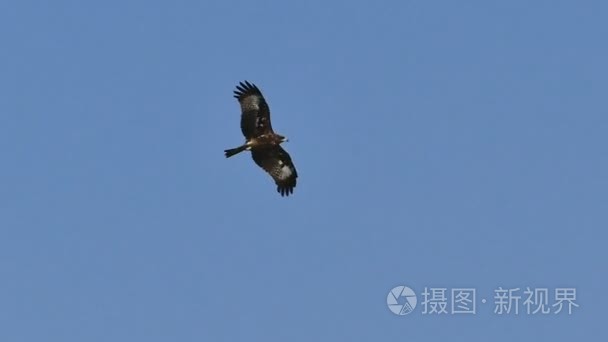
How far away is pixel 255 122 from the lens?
1293 inches

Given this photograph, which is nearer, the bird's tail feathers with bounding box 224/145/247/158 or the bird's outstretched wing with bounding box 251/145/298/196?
the bird's tail feathers with bounding box 224/145/247/158

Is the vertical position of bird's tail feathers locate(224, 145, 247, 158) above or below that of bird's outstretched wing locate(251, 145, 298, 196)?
below

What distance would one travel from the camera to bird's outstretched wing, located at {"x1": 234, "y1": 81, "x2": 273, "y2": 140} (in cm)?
3275

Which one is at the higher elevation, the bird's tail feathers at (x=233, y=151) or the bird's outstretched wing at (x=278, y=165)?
the bird's outstretched wing at (x=278, y=165)

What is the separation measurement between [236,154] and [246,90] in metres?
1.90

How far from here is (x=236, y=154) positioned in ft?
106

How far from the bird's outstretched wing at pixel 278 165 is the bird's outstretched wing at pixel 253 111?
2.02ft

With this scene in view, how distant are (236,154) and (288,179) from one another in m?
2.43

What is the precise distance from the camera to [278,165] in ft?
111

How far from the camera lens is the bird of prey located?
32.7m

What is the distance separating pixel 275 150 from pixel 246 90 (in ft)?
5.88

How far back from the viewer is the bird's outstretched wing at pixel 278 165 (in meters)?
33.3

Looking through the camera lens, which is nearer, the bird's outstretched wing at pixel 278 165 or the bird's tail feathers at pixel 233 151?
the bird's tail feathers at pixel 233 151

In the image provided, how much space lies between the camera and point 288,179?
3428 centimetres
